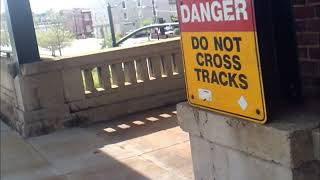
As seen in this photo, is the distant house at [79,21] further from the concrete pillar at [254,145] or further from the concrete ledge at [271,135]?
the concrete ledge at [271,135]

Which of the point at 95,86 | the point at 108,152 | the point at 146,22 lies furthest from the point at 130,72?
the point at 108,152

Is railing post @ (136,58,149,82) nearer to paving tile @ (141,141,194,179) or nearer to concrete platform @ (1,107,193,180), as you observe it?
concrete platform @ (1,107,193,180)

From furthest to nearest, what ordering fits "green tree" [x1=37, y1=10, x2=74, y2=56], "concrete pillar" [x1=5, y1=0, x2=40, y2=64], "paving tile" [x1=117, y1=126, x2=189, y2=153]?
"green tree" [x1=37, y1=10, x2=74, y2=56], "concrete pillar" [x1=5, y1=0, x2=40, y2=64], "paving tile" [x1=117, y1=126, x2=189, y2=153]

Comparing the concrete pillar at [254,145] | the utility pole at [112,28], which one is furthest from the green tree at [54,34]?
the concrete pillar at [254,145]

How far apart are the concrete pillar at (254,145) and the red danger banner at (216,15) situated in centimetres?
48

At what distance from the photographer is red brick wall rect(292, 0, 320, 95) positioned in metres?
2.48

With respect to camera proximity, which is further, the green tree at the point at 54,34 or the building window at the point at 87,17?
the building window at the point at 87,17

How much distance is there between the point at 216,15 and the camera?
2490 mm

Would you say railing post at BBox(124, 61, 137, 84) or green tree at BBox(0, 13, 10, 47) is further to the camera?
green tree at BBox(0, 13, 10, 47)

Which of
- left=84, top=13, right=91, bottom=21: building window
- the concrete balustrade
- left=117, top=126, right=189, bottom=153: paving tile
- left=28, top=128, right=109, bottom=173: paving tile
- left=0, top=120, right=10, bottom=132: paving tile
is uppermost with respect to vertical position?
left=84, top=13, right=91, bottom=21: building window

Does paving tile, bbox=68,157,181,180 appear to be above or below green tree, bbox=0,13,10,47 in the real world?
below

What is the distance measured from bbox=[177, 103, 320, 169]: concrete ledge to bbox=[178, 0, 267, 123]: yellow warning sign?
2.3 inches

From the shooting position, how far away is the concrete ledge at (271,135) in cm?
220

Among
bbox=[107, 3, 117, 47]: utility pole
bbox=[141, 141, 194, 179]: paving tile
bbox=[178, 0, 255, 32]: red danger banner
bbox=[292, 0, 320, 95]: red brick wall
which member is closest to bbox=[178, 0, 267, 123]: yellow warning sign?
bbox=[178, 0, 255, 32]: red danger banner
